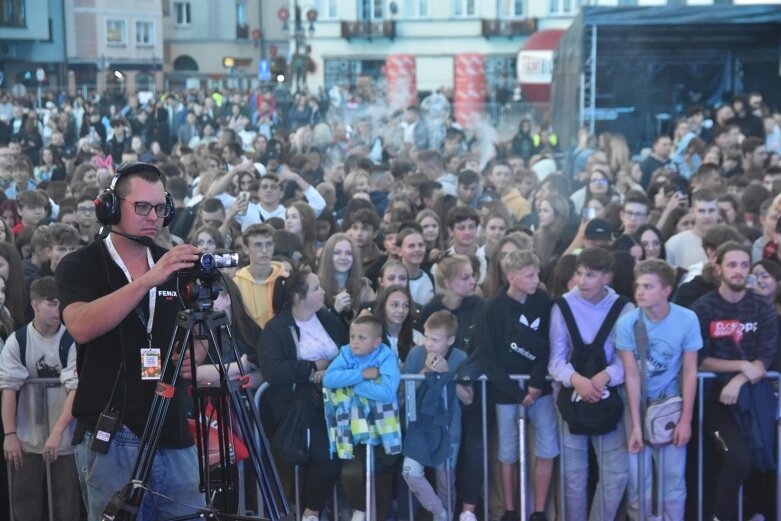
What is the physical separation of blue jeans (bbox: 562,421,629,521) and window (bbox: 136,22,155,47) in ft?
156

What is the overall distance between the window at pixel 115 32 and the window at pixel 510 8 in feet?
53.2

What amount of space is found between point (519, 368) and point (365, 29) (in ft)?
148

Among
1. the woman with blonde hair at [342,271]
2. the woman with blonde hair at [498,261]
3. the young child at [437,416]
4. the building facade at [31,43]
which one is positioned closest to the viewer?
the young child at [437,416]

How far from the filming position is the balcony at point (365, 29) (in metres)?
49.8

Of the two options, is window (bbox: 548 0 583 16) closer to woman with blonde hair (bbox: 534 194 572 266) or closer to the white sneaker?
woman with blonde hair (bbox: 534 194 572 266)

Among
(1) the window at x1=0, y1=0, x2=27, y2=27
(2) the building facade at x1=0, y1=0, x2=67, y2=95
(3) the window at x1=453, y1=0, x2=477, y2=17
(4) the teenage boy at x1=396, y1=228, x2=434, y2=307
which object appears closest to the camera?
(4) the teenage boy at x1=396, y1=228, x2=434, y2=307

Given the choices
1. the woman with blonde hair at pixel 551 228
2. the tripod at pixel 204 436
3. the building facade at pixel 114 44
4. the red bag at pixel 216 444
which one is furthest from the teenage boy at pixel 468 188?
the building facade at pixel 114 44

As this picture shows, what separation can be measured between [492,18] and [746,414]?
45865 millimetres

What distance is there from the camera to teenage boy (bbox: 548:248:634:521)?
19.5 ft

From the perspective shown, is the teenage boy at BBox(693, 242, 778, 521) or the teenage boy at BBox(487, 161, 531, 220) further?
the teenage boy at BBox(487, 161, 531, 220)

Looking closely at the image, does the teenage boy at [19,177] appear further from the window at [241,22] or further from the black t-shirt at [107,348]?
the window at [241,22]

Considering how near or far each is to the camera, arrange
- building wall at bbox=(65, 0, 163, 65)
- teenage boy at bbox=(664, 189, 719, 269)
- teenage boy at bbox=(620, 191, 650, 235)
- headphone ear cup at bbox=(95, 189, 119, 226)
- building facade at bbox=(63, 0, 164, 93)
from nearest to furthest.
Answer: headphone ear cup at bbox=(95, 189, 119, 226) → teenage boy at bbox=(664, 189, 719, 269) → teenage boy at bbox=(620, 191, 650, 235) → building wall at bbox=(65, 0, 163, 65) → building facade at bbox=(63, 0, 164, 93)

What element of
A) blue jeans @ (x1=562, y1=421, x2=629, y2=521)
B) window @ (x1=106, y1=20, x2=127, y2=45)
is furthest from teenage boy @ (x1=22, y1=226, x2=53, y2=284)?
window @ (x1=106, y1=20, x2=127, y2=45)

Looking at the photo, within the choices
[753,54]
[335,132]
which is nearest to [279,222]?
[335,132]
